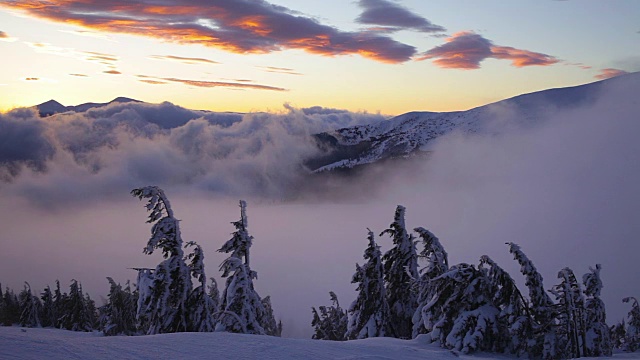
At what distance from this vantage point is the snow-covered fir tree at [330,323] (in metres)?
49.2

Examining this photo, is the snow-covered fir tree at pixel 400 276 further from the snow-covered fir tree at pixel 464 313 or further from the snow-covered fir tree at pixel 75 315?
the snow-covered fir tree at pixel 75 315

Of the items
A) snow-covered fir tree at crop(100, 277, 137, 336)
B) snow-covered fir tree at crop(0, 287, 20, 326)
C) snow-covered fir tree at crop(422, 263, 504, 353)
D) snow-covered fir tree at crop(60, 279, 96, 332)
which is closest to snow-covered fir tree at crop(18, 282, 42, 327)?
snow-covered fir tree at crop(60, 279, 96, 332)

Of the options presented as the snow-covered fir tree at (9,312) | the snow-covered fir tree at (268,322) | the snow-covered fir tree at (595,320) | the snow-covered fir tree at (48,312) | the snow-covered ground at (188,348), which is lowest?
the snow-covered fir tree at (9,312)

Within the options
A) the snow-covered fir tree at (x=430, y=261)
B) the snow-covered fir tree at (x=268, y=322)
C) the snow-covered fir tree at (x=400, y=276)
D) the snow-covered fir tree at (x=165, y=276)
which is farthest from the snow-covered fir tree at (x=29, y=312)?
the snow-covered fir tree at (x=430, y=261)

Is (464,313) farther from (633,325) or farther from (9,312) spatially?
(9,312)

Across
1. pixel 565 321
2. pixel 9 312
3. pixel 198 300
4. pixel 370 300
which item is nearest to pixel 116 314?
pixel 9 312

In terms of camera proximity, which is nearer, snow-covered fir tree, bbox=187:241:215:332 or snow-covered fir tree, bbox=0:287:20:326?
snow-covered fir tree, bbox=187:241:215:332

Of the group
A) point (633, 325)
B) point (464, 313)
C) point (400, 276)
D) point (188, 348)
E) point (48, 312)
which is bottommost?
point (48, 312)

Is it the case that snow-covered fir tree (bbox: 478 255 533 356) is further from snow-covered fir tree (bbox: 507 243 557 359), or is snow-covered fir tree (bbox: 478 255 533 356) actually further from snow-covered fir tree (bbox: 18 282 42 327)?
snow-covered fir tree (bbox: 18 282 42 327)

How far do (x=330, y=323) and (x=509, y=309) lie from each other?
30233 millimetres

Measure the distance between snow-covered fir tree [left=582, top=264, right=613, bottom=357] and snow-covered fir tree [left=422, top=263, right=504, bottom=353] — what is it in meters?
6.90

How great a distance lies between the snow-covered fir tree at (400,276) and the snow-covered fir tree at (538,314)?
11.0 m

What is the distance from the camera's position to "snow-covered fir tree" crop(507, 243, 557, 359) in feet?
72.1

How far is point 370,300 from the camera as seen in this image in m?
36.7
